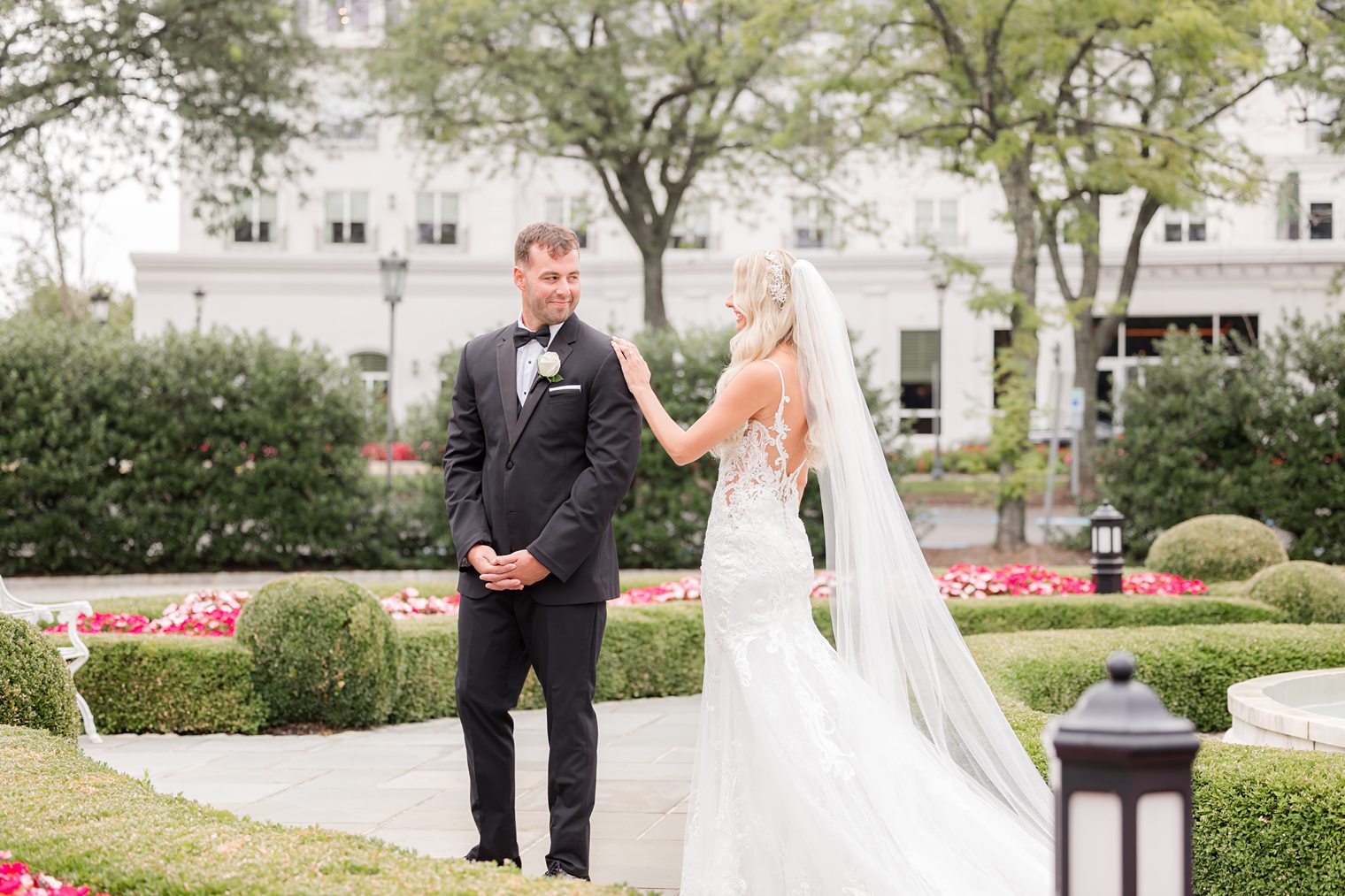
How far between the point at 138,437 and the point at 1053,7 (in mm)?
12944

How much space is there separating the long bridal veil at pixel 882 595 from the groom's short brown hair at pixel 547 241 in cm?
82

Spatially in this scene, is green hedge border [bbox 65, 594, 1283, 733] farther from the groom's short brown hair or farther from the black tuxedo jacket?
the groom's short brown hair

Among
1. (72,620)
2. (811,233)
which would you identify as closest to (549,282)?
(72,620)


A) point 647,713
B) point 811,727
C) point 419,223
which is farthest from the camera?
point 419,223

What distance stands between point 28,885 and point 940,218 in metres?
38.8

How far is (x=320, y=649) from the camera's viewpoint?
8.33 metres

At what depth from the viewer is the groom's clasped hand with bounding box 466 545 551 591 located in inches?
188

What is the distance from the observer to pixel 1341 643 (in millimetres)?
8977

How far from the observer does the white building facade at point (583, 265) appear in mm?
39469

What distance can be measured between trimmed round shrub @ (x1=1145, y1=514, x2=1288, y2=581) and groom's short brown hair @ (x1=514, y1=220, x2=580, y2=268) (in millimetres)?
9496

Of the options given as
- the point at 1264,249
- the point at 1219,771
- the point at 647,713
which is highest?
the point at 1264,249

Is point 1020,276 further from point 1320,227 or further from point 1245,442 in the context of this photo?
point 1320,227

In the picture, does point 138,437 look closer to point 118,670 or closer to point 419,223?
point 118,670

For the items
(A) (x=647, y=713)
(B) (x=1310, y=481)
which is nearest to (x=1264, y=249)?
(B) (x=1310, y=481)
